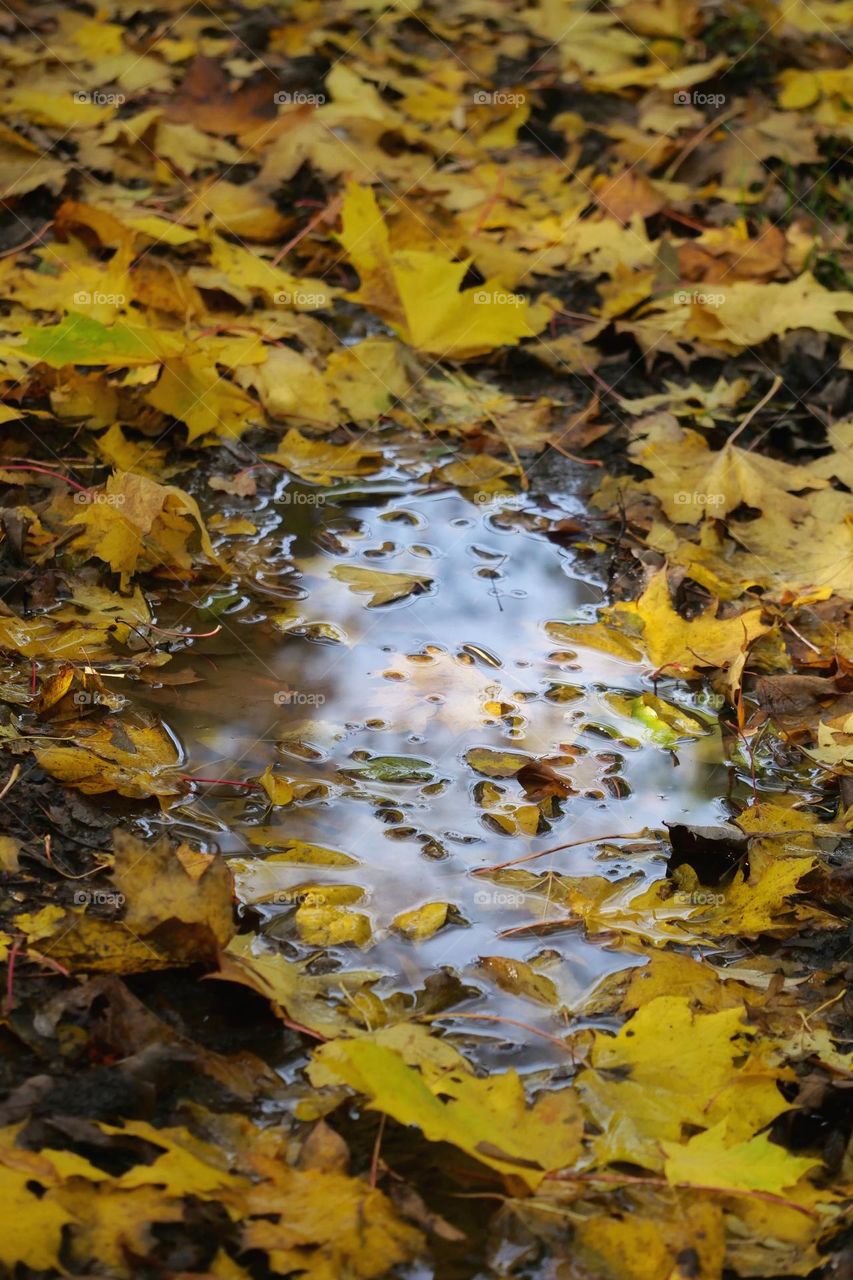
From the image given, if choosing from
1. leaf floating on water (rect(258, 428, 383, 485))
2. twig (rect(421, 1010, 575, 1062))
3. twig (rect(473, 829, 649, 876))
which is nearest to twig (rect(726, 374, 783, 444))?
leaf floating on water (rect(258, 428, 383, 485))

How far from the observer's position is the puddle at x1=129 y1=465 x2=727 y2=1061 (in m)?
1.74

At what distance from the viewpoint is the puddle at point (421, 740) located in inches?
68.5

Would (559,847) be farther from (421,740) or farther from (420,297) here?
(420,297)

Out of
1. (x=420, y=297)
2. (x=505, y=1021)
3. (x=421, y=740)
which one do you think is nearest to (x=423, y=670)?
(x=421, y=740)

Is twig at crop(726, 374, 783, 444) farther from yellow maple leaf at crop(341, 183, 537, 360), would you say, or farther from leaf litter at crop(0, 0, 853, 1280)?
yellow maple leaf at crop(341, 183, 537, 360)

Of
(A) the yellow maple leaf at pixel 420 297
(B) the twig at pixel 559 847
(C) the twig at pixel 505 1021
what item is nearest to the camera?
(C) the twig at pixel 505 1021

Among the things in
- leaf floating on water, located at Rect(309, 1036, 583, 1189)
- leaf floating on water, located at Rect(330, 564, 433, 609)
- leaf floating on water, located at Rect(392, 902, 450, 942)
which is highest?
leaf floating on water, located at Rect(309, 1036, 583, 1189)

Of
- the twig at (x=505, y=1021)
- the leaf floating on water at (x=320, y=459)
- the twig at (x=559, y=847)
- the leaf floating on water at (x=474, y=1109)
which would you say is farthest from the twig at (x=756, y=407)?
the leaf floating on water at (x=474, y=1109)

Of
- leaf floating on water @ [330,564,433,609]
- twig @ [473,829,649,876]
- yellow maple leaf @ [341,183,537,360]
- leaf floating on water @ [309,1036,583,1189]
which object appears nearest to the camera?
leaf floating on water @ [309,1036,583,1189]

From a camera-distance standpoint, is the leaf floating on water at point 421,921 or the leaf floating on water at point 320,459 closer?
the leaf floating on water at point 421,921

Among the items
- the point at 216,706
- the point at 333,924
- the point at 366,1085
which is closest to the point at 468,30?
the point at 216,706

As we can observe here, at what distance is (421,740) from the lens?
6.82ft

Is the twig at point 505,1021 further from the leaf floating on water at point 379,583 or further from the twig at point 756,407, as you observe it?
the twig at point 756,407

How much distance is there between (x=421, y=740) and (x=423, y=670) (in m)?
0.20
